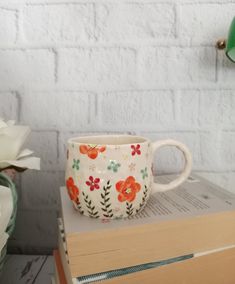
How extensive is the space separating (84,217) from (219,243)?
6.5 inches

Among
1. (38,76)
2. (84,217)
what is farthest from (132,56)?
(84,217)

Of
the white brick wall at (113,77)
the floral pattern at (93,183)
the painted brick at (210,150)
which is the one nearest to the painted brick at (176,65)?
the white brick wall at (113,77)

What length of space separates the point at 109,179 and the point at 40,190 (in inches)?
12.3

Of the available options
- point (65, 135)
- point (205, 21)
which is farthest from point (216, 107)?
point (65, 135)

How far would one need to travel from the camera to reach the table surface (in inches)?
21.1

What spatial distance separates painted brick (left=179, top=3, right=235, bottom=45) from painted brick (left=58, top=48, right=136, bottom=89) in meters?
0.11

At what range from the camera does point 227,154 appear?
26.7 inches

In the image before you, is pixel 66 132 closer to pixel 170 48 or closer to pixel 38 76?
pixel 38 76

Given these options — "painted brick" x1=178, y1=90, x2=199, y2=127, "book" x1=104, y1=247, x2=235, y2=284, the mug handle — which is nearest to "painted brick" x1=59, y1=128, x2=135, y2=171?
"painted brick" x1=178, y1=90, x2=199, y2=127

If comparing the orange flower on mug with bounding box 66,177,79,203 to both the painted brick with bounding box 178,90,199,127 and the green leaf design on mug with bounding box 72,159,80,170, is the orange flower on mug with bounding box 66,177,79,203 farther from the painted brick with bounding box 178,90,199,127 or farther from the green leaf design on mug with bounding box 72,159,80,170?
the painted brick with bounding box 178,90,199,127

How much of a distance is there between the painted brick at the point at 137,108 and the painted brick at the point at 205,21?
0.12 m

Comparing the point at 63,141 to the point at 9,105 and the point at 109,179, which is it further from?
the point at 109,179

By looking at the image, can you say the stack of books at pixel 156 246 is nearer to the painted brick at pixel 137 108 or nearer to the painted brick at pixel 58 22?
the painted brick at pixel 137 108

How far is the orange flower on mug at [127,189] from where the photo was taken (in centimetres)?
40
